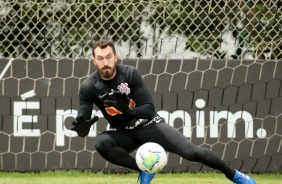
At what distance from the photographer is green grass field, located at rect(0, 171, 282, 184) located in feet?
29.0

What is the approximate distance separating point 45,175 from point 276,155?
2.86 meters

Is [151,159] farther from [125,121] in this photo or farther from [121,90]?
[121,90]

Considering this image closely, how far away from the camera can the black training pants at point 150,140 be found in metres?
7.57

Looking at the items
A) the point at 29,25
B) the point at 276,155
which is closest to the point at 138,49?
the point at 29,25

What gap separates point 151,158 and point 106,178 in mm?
2067

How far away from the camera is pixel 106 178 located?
9.30 m

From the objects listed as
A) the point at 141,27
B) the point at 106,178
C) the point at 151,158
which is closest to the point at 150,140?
the point at 151,158

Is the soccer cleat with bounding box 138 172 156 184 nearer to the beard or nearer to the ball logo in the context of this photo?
the ball logo

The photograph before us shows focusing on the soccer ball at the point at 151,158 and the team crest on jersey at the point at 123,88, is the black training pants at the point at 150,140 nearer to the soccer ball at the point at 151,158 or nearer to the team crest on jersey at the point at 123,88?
the soccer ball at the point at 151,158

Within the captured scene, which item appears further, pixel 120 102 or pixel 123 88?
pixel 123 88

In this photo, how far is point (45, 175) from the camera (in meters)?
9.59

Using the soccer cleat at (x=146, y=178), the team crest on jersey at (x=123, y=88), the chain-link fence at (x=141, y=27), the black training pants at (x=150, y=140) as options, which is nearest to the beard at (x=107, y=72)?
the team crest on jersey at (x=123, y=88)

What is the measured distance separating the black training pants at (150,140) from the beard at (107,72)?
1.91 feet

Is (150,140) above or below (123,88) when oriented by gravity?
below
